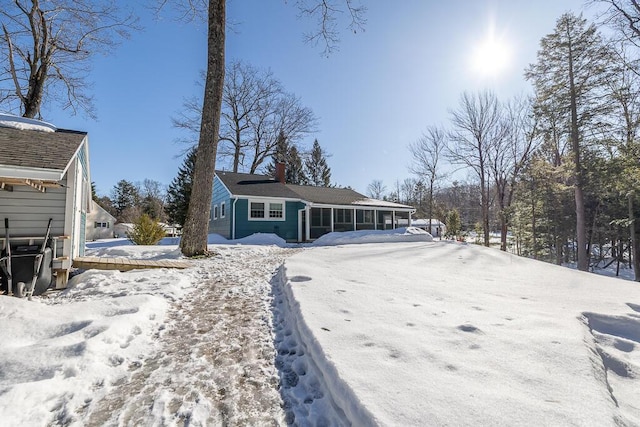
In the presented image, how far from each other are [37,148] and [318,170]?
29578mm

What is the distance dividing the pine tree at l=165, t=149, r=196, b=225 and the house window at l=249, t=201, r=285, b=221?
9383 millimetres

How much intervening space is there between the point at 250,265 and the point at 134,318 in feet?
12.5

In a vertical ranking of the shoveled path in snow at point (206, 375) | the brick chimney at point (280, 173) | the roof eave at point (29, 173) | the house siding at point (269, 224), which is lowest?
the shoveled path in snow at point (206, 375)

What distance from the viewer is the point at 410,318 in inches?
111

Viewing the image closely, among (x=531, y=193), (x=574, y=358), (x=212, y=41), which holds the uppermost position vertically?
(x=212, y=41)

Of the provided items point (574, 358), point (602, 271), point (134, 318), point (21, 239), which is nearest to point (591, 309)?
point (574, 358)

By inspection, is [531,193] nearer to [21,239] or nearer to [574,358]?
[574,358]

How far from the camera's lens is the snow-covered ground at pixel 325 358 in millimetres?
1504

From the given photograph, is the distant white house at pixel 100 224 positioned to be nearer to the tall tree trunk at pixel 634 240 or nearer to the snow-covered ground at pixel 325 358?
the snow-covered ground at pixel 325 358

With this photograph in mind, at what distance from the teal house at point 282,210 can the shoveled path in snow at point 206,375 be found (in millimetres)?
10761

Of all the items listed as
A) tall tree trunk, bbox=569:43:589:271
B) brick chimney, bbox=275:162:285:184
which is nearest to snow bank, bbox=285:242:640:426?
tall tree trunk, bbox=569:43:589:271

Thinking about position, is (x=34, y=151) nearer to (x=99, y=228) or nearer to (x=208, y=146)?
(x=208, y=146)

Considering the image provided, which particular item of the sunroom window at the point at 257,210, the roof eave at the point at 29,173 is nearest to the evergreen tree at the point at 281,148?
the sunroom window at the point at 257,210

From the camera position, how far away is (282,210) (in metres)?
15.3
